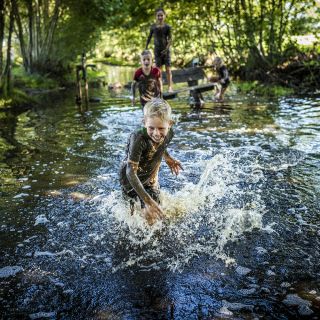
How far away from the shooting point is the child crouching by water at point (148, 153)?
11.3 feet

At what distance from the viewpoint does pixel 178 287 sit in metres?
3.00

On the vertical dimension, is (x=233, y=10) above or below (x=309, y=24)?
above

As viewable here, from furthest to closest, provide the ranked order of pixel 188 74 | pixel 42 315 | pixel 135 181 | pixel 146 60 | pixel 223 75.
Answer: pixel 188 74
pixel 223 75
pixel 146 60
pixel 135 181
pixel 42 315

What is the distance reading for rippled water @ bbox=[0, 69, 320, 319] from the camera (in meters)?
2.84

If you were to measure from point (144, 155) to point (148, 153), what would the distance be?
0.05 metres

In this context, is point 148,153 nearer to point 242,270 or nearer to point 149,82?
point 242,270

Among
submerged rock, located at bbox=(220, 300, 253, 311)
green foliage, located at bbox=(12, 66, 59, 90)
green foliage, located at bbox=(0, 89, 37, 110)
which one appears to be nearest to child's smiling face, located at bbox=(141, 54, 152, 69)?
submerged rock, located at bbox=(220, 300, 253, 311)

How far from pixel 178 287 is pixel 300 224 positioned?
175 cm

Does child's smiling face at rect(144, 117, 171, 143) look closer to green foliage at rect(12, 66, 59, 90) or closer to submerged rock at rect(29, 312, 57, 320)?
submerged rock at rect(29, 312, 57, 320)

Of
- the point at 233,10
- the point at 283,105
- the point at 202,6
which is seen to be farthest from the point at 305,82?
the point at 202,6

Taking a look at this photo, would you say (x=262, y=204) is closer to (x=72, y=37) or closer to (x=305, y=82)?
(x=305, y=82)

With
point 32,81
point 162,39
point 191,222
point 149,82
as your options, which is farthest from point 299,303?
point 32,81

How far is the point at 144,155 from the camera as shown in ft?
12.7

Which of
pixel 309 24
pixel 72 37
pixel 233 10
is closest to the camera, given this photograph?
pixel 309 24
